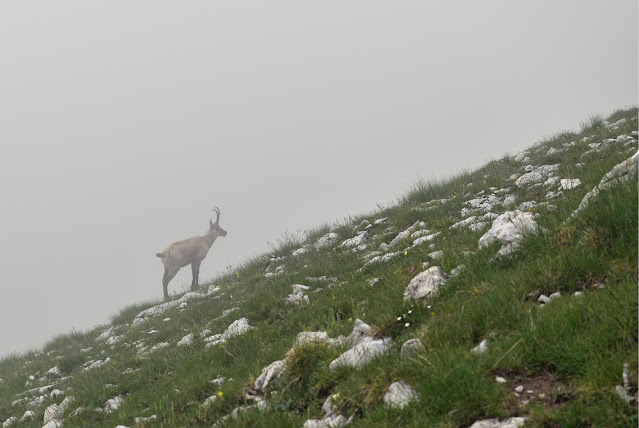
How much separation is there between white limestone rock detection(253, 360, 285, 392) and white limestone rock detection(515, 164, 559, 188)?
24.7 ft

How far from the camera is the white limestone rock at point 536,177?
34.6ft

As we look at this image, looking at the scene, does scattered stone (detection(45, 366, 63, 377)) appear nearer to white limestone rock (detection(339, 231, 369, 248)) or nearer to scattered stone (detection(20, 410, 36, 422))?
scattered stone (detection(20, 410, 36, 422))

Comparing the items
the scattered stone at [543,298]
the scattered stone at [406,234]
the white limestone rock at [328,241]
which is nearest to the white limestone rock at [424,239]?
the scattered stone at [406,234]

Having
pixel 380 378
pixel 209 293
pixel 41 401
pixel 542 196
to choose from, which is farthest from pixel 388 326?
pixel 209 293

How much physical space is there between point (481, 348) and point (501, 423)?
77cm

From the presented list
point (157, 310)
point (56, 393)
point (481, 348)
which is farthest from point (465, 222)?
point (157, 310)

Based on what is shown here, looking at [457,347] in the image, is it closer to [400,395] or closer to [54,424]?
[400,395]

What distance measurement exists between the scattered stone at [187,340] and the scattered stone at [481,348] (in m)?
6.58

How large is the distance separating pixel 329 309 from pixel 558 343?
356 centimetres

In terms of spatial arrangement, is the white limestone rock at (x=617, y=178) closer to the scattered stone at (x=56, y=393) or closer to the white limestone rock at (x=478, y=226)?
the white limestone rock at (x=478, y=226)

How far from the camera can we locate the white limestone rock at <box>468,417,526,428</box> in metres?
2.91

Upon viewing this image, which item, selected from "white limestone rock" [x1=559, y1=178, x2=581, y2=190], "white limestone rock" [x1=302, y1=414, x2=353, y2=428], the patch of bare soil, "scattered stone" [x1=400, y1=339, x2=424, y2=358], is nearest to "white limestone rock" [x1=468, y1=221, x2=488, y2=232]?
"white limestone rock" [x1=559, y1=178, x2=581, y2=190]

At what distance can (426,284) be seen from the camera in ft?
17.9

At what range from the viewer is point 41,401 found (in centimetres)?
904
